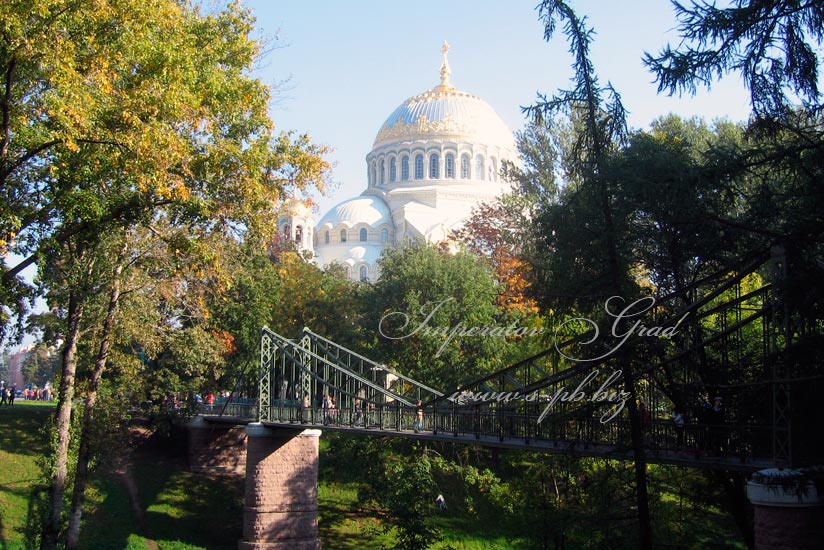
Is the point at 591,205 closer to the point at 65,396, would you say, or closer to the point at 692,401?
the point at 692,401

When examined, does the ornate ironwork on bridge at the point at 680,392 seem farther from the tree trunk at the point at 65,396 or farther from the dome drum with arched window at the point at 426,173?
the dome drum with arched window at the point at 426,173

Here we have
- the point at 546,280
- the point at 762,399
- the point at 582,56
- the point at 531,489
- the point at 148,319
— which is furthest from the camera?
the point at 531,489

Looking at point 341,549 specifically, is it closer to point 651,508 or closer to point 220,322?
point 220,322

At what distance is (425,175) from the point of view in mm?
66188

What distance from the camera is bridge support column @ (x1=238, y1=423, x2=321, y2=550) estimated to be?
23.2 metres

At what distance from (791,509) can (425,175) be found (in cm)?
5737

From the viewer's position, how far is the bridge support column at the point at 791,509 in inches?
379

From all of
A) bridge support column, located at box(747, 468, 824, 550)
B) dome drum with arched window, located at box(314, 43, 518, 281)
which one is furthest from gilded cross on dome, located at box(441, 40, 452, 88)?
bridge support column, located at box(747, 468, 824, 550)

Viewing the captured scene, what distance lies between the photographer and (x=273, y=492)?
921 inches

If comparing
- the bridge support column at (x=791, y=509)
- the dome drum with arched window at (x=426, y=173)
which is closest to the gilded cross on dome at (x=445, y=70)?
the dome drum with arched window at (x=426, y=173)

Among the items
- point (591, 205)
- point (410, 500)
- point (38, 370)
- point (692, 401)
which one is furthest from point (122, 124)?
point (38, 370)

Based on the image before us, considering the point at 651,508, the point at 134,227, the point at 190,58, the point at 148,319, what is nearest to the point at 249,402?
the point at 148,319

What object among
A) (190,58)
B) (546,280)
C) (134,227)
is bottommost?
(546,280)

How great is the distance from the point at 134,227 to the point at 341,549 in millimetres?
10912
